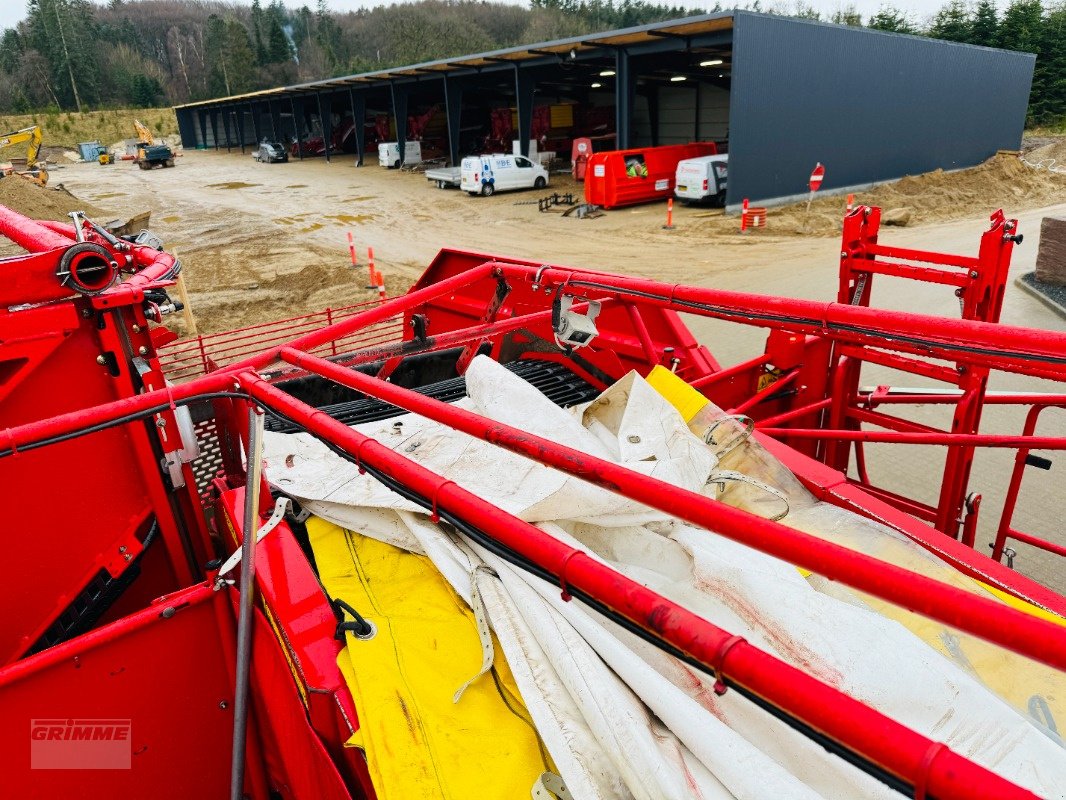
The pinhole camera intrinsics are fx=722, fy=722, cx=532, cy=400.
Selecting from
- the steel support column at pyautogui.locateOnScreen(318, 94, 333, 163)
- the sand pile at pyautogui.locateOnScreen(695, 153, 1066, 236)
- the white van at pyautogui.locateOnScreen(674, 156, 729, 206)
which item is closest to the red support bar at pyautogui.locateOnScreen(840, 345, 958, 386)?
the sand pile at pyautogui.locateOnScreen(695, 153, 1066, 236)

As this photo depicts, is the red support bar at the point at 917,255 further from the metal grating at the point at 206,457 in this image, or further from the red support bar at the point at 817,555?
the metal grating at the point at 206,457

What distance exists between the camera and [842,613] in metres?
2.16

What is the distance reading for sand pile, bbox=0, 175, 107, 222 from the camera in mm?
20375

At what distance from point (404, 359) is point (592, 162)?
66.2ft

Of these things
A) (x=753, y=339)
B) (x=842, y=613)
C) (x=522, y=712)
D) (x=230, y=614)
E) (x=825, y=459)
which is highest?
(x=842, y=613)

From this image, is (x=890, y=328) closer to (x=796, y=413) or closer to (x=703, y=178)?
(x=796, y=413)

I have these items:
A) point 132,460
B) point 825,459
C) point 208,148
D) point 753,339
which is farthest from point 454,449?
point 208,148

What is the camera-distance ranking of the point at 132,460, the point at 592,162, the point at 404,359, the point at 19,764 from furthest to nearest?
the point at 592,162 < the point at 404,359 < the point at 132,460 < the point at 19,764

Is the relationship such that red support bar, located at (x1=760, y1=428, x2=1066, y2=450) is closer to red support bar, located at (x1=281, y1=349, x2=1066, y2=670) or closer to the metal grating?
red support bar, located at (x1=281, y1=349, x2=1066, y2=670)

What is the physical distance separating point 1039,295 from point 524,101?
22092 millimetres

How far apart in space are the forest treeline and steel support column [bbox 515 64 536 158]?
4690 centimetres

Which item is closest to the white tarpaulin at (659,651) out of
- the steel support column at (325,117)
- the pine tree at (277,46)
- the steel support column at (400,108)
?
the steel support column at (400,108)

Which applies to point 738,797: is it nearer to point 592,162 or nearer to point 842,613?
point 842,613

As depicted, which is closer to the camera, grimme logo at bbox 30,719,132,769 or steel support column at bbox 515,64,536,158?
grimme logo at bbox 30,719,132,769
